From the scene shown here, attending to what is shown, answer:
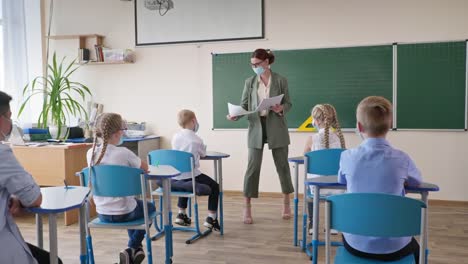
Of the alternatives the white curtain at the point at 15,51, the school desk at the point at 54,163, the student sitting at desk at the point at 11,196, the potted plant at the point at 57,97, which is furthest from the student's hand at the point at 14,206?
the white curtain at the point at 15,51

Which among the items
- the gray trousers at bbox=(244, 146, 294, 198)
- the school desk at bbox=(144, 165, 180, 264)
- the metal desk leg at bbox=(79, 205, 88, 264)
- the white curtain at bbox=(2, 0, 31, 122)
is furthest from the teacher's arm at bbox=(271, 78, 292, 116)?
the white curtain at bbox=(2, 0, 31, 122)

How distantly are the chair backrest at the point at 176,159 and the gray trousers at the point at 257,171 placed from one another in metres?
0.89

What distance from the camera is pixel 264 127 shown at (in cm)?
437

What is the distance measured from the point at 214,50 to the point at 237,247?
2874 mm

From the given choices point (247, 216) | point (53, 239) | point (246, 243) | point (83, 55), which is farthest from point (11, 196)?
point (83, 55)

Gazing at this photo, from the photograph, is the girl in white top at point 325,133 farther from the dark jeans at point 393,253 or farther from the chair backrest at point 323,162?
the dark jeans at point 393,253

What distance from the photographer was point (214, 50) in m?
5.73

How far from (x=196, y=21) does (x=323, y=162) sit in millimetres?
3203

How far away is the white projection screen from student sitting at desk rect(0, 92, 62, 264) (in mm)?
3978

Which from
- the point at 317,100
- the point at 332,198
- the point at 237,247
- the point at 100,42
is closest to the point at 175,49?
the point at 100,42

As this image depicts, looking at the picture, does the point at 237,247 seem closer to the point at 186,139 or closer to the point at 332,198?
the point at 186,139

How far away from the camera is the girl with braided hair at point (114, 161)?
9.09 ft

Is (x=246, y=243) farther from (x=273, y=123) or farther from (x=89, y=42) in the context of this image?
(x=89, y=42)

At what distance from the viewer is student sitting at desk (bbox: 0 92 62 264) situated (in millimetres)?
1774
